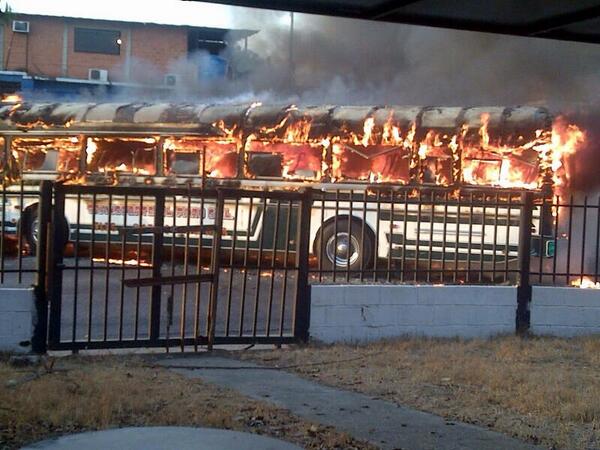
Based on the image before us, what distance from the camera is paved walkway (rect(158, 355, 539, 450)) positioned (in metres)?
6.13

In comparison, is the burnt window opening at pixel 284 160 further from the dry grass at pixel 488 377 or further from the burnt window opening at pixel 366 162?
the dry grass at pixel 488 377

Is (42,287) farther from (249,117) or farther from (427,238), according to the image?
(249,117)

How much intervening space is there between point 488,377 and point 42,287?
4.06m

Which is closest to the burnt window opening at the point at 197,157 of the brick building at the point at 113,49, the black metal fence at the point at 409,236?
the black metal fence at the point at 409,236

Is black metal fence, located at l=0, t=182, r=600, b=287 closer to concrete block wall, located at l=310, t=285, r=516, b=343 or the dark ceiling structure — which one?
concrete block wall, located at l=310, t=285, r=516, b=343

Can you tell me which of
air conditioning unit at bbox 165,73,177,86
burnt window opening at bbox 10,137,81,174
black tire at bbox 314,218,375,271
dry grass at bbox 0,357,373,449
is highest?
air conditioning unit at bbox 165,73,177,86

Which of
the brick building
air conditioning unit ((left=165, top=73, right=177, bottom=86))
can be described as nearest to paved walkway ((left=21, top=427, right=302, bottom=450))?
air conditioning unit ((left=165, top=73, right=177, bottom=86))

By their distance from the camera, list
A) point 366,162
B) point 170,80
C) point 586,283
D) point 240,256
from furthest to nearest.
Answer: point 170,80 < point 366,162 < point 240,256 < point 586,283

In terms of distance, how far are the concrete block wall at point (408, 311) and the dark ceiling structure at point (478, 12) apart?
12.4ft

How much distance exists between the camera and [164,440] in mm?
5586

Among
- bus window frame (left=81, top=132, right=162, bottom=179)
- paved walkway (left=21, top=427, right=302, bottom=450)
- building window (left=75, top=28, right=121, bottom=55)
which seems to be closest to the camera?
paved walkway (left=21, top=427, right=302, bottom=450)

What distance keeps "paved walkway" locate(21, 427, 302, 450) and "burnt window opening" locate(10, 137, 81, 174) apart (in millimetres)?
10964

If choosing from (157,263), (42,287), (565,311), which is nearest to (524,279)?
(565,311)

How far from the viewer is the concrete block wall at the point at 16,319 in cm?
844
